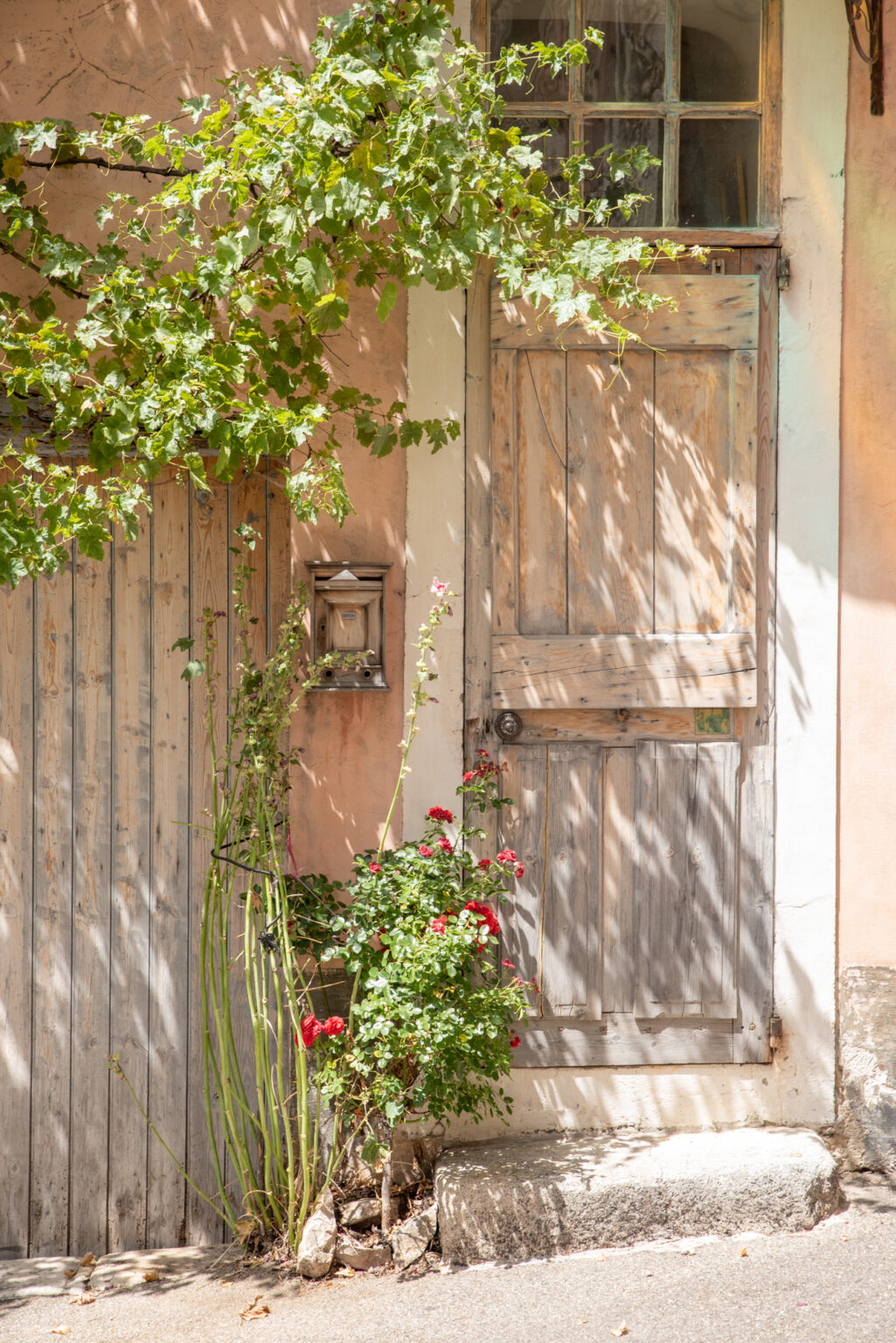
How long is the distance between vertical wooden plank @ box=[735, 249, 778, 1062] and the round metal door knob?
2.30ft

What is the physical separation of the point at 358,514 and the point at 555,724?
89 centimetres

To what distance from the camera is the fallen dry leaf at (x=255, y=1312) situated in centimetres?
275

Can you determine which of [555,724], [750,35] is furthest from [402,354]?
[750,35]

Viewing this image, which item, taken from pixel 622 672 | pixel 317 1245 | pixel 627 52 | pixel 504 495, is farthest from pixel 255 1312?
pixel 627 52

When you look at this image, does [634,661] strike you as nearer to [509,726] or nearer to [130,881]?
[509,726]

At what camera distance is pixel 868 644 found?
3262 mm

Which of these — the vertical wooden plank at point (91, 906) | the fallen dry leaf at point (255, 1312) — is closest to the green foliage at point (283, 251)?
the vertical wooden plank at point (91, 906)

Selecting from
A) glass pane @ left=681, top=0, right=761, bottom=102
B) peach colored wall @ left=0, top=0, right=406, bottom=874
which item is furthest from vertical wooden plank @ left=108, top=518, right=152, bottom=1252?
glass pane @ left=681, top=0, right=761, bottom=102

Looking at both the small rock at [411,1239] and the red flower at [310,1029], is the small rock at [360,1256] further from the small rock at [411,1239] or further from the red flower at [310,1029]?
the red flower at [310,1029]

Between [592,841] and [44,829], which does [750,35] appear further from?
[44,829]

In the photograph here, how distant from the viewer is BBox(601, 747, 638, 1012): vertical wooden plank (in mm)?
3264

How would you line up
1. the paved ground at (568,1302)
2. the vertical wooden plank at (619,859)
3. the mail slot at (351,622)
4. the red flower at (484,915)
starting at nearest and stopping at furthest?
the paved ground at (568,1302) → the red flower at (484,915) → the mail slot at (351,622) → the vertical wooden plank at (619,859)

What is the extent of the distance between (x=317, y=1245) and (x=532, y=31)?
11.9ft

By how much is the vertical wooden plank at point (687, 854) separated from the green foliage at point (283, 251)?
1.31 m
